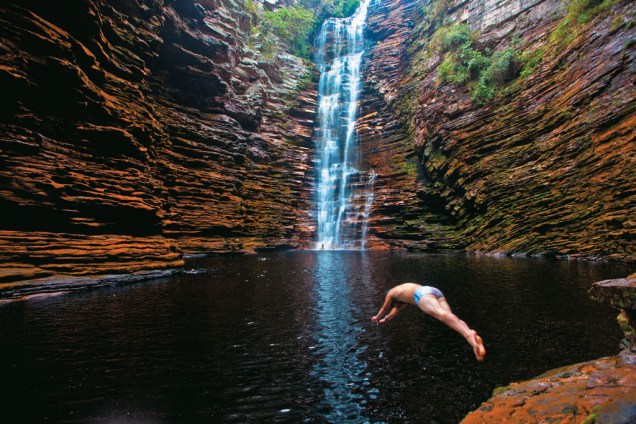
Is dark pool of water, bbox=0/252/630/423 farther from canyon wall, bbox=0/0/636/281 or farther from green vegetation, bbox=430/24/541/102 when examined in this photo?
green vegetation, bbox=430/24/541/102

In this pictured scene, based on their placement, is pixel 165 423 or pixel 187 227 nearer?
pixel 165 423

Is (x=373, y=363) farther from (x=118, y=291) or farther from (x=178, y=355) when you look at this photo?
(x=118, y=291)

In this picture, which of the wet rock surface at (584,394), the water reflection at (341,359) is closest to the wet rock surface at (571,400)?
the wet rock surface at (584,394)

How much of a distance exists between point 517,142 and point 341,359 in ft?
84.2

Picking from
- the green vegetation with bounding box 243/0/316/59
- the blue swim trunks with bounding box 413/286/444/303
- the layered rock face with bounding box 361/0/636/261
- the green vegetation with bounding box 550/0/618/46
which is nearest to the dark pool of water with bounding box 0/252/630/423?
the blue swim trunks with bounding box 413/286/444/303

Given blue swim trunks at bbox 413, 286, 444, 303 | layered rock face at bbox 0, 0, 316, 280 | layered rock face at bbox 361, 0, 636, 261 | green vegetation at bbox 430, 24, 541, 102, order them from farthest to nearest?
green vegetation at bbox 430, 24, 541, 102, layered rock face at bbox 361, 0, 636, 261, layered rock face at bbox 0, 0, 316, 280, blue swim trunks at bbox 413, 286, 444, 303

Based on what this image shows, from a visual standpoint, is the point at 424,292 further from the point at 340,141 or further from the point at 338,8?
the point at 338,8

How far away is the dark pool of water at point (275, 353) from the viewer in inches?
181

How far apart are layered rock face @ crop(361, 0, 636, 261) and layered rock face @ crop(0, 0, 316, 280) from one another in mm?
12836

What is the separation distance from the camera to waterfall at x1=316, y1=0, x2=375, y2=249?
127ft

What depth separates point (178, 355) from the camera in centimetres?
648

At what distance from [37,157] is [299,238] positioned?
26.2m

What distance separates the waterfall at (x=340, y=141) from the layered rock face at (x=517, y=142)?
259 cm

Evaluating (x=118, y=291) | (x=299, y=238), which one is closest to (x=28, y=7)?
(x=118, y=291)
